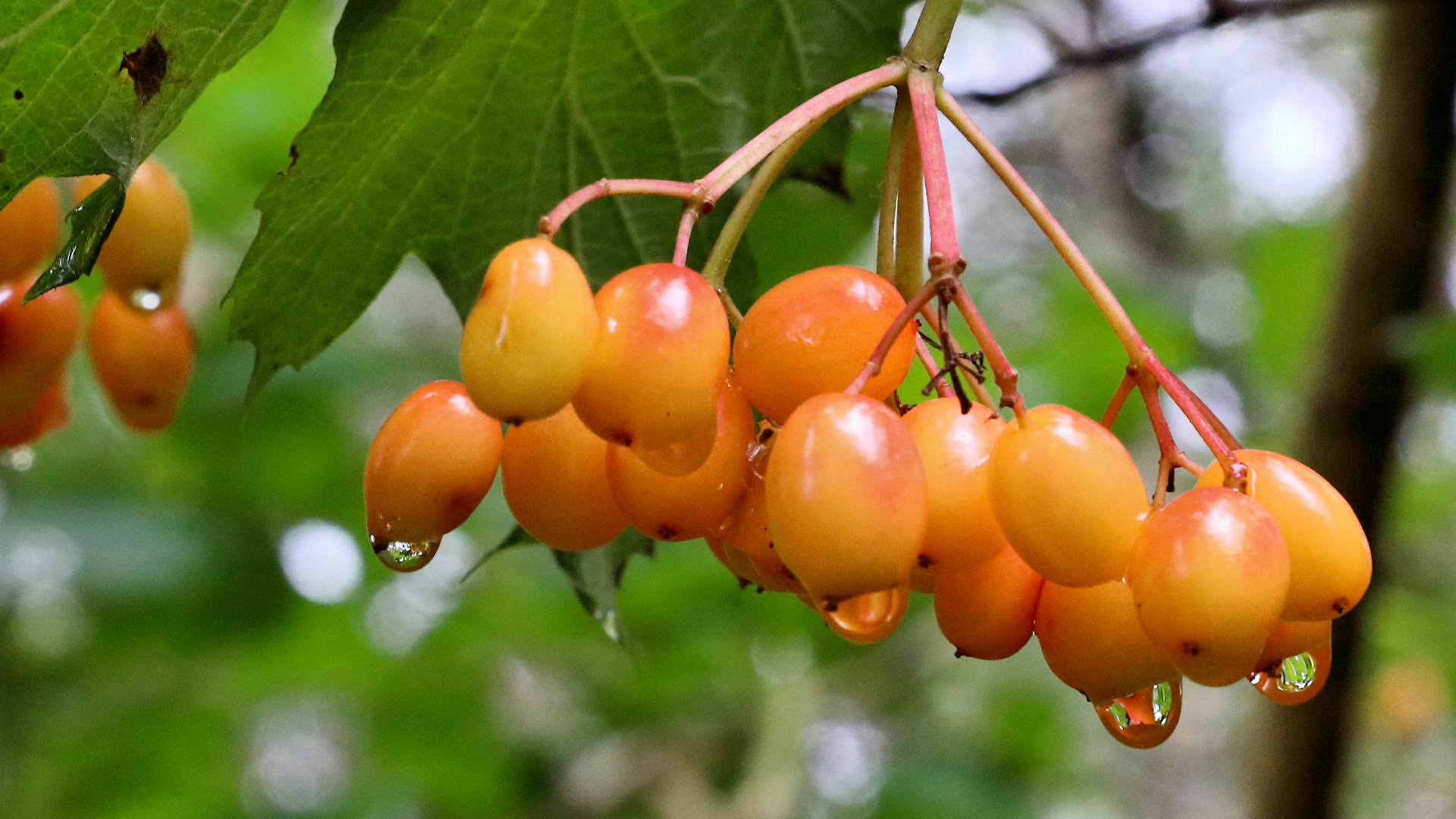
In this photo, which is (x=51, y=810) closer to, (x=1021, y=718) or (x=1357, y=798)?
(x=1021, y=718)

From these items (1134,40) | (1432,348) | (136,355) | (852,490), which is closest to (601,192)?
(852,490)

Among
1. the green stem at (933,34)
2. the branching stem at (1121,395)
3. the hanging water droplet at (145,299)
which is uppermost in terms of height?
the green stem at (933,34)

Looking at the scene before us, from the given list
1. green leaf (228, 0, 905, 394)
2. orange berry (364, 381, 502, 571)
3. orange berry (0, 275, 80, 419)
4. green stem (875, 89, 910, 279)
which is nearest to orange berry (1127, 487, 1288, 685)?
green stem (875, 89, 910, 279)

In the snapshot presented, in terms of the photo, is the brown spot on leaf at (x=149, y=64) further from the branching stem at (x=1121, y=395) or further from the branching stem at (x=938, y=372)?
the branching stem at (x=1121, y=395)

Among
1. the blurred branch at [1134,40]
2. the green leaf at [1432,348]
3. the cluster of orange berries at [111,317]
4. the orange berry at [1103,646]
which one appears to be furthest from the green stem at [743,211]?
the green leaf at [1432,348]

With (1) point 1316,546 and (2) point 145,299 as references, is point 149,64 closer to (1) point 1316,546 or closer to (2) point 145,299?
(2) point 145,299

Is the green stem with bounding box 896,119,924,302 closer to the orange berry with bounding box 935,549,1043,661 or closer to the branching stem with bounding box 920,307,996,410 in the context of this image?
the branching stem with bounding box 920,307,996,410

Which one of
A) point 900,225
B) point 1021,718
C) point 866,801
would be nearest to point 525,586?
point 866,801
